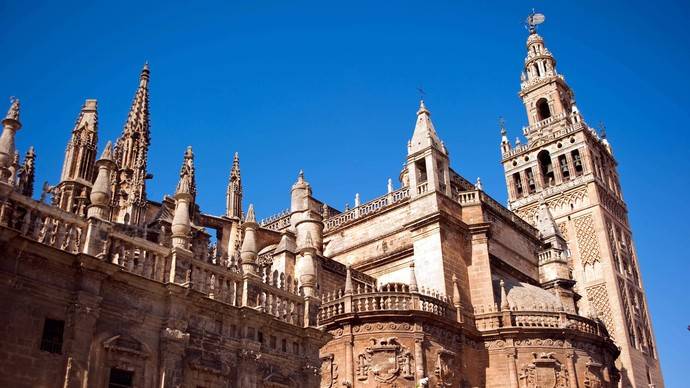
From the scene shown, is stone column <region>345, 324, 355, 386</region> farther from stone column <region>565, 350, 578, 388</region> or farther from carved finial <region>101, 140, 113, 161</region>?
carved finial <region>101, 140, 113, 161</region>

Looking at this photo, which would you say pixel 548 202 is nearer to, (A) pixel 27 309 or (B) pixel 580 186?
(B) pixel 580 186

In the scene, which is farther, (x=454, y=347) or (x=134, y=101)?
(x=134, y=101)

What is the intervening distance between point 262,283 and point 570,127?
4608 centimetres

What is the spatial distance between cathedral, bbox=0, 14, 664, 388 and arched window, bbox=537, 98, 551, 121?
2.59 metres

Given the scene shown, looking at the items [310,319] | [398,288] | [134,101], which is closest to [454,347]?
[398,288]

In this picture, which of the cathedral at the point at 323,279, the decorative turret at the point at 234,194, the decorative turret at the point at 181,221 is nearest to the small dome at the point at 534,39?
the cathedral at the point at 323,279

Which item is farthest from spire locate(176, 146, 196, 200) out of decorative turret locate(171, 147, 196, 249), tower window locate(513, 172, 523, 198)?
tower window locate(513, 172, 523, 198)

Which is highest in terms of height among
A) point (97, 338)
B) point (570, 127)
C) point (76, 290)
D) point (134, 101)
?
point (570, 127)

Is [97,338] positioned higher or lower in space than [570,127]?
lower

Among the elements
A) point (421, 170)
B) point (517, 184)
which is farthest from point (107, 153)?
point (517, 184)

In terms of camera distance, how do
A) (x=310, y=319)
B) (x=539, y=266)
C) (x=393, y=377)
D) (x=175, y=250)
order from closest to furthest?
(x=175, y=250) < (x=310, y=319) < (x=393, y=377) < (x=539, y=266)

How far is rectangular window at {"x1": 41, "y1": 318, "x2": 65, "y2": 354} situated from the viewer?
38.5 feet

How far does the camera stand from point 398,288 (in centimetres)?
2747

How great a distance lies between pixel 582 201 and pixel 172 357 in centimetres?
4478
